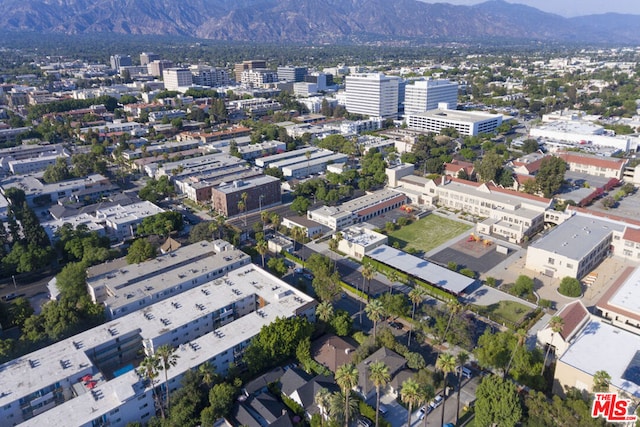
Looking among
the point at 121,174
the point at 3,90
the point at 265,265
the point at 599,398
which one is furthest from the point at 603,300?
the point at 3,90

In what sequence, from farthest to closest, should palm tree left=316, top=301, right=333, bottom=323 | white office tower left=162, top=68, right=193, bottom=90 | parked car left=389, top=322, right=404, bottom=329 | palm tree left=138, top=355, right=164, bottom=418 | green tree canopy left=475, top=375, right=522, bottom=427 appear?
white office tower left=162, top=68, right=193, bottom=90
parked car left=389, top=322, right=404, bottom=329
palm tree left=316, top=301, right=333, bottom=323
palm tree left=138, top=355, right=164, bottom=418
green tree canopy left=475, top=375, right=522, bottom=427

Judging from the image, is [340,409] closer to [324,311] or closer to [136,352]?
[324,311]

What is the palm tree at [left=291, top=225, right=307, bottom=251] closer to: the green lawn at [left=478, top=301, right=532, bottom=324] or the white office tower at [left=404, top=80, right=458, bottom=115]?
the green lawn at [left=478, top=301, right=532, bottom=324]

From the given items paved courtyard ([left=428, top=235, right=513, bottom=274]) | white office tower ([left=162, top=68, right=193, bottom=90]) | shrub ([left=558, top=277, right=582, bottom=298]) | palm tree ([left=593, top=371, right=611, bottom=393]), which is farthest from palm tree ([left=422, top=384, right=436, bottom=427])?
white office tower ([left=162, top=68, right=193, bottom=90])

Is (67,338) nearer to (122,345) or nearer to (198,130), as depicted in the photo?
(122,345)

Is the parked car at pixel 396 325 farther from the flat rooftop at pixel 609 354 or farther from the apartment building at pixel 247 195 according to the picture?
the apartment building at pixel 247 195

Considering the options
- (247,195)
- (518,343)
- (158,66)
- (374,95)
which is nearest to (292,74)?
(158,66)
